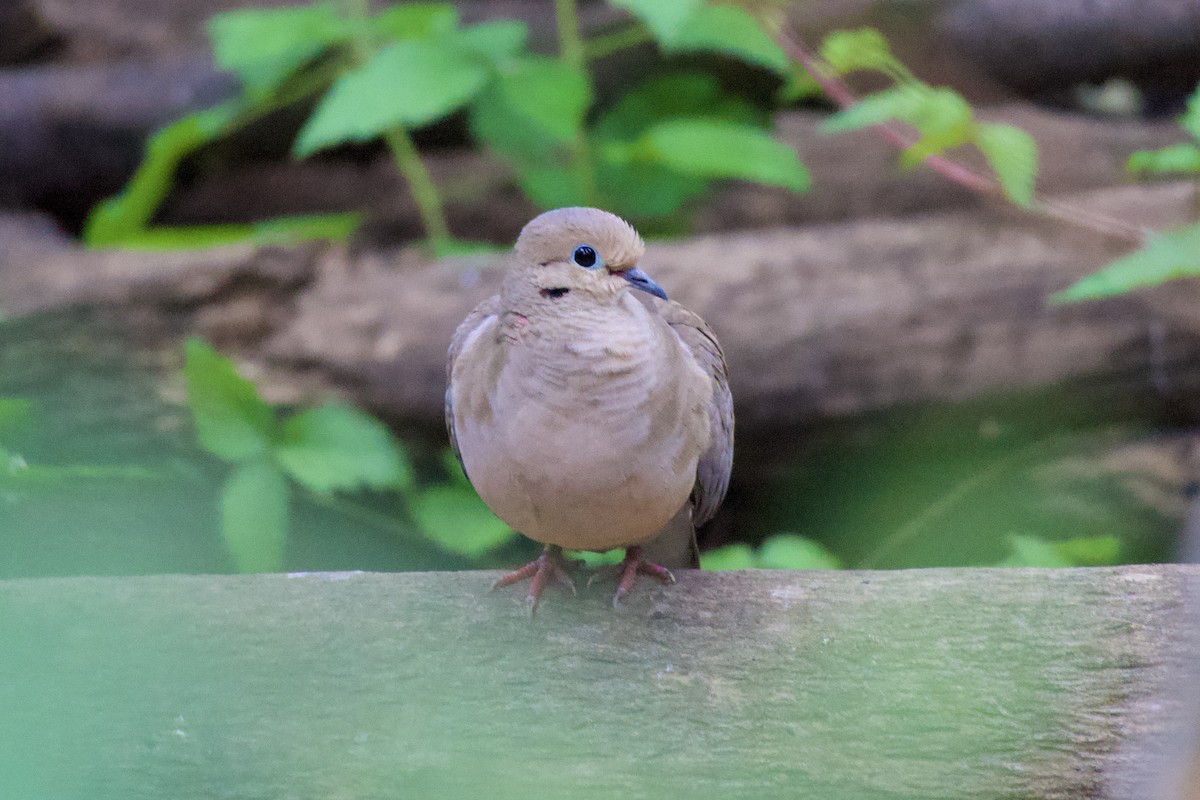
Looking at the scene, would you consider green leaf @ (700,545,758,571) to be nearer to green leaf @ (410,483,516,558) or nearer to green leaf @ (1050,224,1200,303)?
green leaf @ (410,483,516,558)

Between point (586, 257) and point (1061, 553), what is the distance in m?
1.55

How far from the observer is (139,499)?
294cm

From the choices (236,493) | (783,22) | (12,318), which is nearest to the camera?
(236,493)

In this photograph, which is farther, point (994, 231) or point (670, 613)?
point (994, 231)

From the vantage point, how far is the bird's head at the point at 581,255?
170 centimetres

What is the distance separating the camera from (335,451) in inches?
106

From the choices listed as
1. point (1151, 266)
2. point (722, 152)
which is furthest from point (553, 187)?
point (1151, 266)

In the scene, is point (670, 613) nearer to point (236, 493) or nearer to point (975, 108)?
point (236, 493)

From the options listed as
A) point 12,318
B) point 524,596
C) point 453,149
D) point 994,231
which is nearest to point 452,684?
point 524,596

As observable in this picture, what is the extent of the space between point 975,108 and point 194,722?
3.39 meters

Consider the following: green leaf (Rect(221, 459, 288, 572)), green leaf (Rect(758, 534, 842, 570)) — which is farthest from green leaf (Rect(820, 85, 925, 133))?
green leaf (Rect(221, 459, 288, 572))

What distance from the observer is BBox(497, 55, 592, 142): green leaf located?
321 centimetres

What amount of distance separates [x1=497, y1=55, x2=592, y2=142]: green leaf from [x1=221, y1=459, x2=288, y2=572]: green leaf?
4.18ft

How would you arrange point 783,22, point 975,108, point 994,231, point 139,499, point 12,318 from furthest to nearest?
point 975,108, point 783,22, point 994,231, point 12,318, point 139,499
